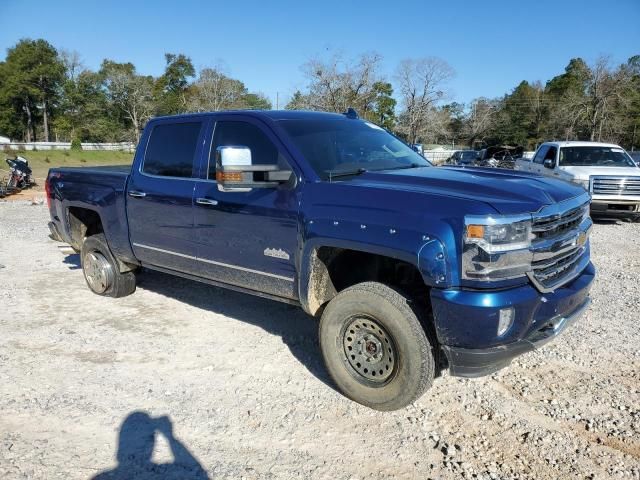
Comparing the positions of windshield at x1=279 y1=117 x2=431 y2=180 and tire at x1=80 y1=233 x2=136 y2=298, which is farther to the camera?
tire at x1=80 y1=233 x2=136 y2=298

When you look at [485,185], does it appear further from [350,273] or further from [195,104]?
[195,104]

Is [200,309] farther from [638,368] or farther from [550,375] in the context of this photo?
[638,368]

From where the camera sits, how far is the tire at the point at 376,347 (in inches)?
124

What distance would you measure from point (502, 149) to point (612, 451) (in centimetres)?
3402

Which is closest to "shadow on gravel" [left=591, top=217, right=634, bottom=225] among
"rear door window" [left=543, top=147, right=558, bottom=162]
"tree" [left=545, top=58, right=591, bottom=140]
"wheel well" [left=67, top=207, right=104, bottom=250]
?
"rear door window" [left=543, top=147, right=558, bottom=162]

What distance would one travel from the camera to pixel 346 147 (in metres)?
4.16

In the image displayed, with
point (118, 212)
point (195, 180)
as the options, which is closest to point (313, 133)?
point (195, 180)

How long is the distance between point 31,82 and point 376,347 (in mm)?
76047

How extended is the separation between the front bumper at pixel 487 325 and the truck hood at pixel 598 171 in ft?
30.3

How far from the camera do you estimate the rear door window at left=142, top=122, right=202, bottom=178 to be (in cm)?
460

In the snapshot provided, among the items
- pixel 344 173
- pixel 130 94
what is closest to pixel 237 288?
pixel 344 173

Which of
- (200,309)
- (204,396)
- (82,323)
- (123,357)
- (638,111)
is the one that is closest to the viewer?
(204,396)

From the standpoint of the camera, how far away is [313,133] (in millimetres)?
4098

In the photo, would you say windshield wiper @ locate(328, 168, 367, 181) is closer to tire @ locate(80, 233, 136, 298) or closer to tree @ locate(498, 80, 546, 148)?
tire @ locate(80, 233, 136, 298)
